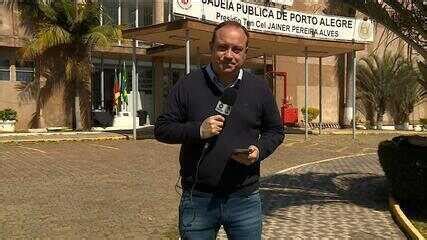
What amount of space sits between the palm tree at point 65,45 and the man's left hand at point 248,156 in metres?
18.9

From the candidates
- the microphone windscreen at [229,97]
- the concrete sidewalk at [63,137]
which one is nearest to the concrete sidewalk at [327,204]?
the microphone windscreen at [229,97]

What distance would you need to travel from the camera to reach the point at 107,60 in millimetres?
24734

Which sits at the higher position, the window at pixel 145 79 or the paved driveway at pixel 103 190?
the window at pixel 145 79

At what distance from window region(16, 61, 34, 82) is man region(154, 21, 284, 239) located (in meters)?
20.2

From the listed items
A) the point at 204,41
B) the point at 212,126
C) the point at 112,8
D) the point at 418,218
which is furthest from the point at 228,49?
the point at 112,8

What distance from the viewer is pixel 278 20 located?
60.7 ft

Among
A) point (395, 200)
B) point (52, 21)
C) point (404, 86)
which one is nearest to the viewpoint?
point (395, 200)

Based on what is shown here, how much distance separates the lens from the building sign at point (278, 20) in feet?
51.7

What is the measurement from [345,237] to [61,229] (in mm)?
3281

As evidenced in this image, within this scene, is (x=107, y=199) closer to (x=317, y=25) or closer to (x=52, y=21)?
(x=317, y=25)

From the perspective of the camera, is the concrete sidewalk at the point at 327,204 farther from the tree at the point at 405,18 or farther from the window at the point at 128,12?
the window at the point at 128,12

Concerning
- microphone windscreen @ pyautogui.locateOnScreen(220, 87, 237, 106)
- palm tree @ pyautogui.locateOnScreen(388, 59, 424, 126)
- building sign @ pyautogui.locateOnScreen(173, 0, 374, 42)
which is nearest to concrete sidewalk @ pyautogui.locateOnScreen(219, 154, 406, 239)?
microphone windscreen @ pyautogui.locateOnScreen(220, 87, 237, 106)

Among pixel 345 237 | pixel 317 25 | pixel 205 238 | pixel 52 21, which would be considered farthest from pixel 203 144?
pixel 52 21

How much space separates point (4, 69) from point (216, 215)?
20387 millimetres
